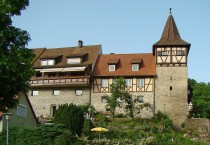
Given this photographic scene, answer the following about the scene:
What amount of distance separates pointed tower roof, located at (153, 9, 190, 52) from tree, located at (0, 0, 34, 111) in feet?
135

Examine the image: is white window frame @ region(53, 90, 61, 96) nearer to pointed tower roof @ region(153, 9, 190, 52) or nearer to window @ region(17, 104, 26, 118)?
pointed tower roof @ region(153, 9, 190, 52)

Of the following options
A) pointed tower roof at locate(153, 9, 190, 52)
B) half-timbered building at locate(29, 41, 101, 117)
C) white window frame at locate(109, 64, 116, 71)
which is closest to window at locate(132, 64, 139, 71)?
white window frame at locate(109, 64, 116, 71)

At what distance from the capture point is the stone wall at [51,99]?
57531 mm

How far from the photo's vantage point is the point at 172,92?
54969mm

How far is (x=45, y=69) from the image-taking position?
5847cm

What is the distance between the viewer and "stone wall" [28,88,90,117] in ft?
189

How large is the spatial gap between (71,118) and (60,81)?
67.8ft

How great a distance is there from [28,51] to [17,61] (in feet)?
2.52

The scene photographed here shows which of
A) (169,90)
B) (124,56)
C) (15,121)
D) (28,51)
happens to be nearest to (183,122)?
(169,90)

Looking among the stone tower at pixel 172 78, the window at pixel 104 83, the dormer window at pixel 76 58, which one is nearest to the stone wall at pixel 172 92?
the stone tower at pixel 172 78

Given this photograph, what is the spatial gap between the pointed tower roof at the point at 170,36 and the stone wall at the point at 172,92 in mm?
3213

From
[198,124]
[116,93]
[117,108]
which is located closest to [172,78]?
[198,124]

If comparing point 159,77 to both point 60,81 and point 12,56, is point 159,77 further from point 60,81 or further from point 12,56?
point 12,56

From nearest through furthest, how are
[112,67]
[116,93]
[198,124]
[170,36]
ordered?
[116,93] < [198,124] < [170,36] < [112,67]
